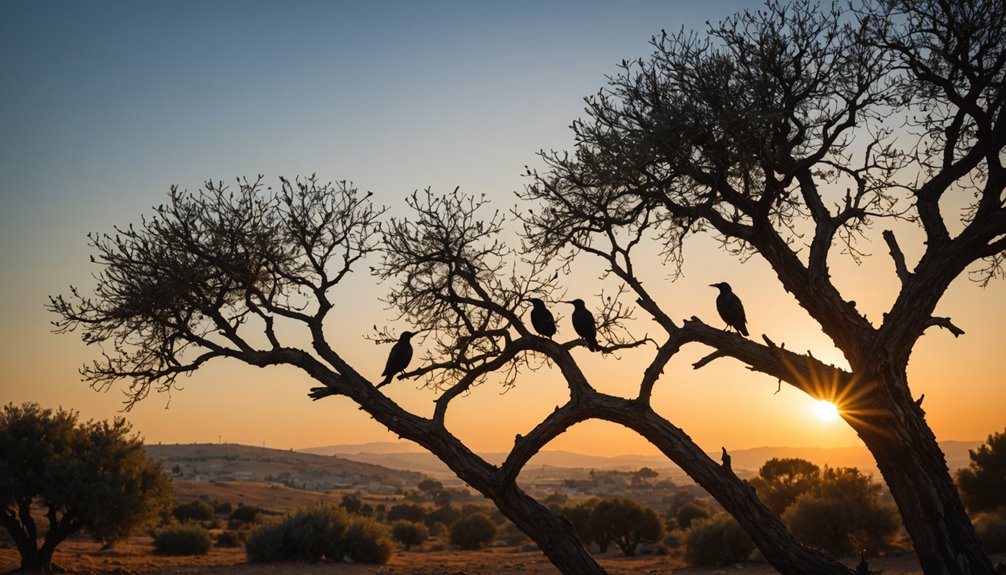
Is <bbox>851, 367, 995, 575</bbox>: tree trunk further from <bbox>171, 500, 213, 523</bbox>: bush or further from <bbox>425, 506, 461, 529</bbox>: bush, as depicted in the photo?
<bbox>171, 500, 213, 523</bbox>: bush

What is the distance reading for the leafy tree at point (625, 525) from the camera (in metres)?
32.6

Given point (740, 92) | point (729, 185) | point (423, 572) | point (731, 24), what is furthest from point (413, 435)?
point (423, 572)

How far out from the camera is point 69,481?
74.0 ft

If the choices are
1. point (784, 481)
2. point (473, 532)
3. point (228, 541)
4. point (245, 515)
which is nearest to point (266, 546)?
point (228, 541)

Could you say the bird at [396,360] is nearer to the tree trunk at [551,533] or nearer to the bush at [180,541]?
the tree trunk at [551,533]

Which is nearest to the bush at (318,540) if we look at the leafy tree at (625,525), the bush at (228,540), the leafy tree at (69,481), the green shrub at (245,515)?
the leafy tree at (69,481)

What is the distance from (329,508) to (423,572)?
625 cm

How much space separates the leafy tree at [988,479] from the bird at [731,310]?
23.4 meters

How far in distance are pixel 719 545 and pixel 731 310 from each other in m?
16.4

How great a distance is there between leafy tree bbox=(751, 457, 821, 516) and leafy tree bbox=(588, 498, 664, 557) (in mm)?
4929

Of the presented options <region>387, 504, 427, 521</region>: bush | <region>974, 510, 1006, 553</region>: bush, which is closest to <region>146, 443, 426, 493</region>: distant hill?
<region>387, 504, 427, 521</region>: bush

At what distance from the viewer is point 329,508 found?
2933 cm

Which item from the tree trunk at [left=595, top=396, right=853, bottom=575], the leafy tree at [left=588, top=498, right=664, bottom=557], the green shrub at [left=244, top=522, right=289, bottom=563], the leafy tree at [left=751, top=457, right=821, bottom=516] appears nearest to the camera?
A: the tree trunk at [left=595, top=396, right=853, bottom=575]

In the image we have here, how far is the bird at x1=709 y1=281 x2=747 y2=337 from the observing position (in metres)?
11.2
